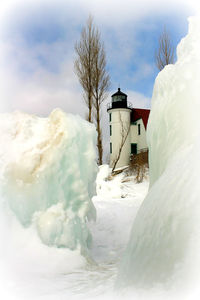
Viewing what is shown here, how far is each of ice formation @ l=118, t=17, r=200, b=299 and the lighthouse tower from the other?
12744 mm

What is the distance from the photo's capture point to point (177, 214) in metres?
1.24

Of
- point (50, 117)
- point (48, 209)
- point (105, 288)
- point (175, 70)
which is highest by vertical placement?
point (175, 70)

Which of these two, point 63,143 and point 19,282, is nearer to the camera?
point 19,282

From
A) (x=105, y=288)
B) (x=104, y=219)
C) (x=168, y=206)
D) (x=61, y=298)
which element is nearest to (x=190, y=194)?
(x=168, y=206)

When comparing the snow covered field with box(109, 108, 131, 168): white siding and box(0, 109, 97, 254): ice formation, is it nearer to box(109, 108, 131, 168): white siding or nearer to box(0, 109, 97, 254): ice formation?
box(0, 109, 97, 254): ice formation

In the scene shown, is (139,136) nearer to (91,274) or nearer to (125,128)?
(125,128)

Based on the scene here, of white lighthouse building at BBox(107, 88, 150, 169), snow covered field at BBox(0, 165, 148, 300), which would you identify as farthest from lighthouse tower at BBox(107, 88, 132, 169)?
snow covered field at BBox(0, 165, 148, 300)

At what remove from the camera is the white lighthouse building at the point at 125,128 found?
1519 centimetres

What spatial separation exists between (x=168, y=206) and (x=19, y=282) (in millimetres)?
1188

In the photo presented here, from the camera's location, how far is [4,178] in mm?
2414

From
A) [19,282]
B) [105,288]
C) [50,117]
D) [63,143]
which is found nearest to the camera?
[105,288]

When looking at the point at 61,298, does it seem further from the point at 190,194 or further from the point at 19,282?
the point at 190,194

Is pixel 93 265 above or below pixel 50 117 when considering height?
below

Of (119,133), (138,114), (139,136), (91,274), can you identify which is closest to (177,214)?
(91,274)
